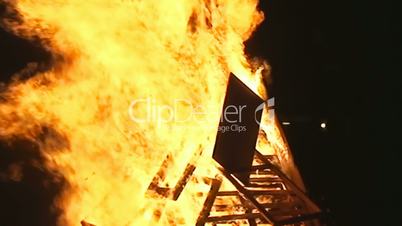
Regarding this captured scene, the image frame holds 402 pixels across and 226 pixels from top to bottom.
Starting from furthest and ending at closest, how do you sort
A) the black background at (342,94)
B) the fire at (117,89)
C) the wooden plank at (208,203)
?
1. the black background at (342,94)
2. the fire at (117,89)
3. the wooden plank at (208,203)

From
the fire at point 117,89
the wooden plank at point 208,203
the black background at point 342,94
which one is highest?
the black background at point 342,94

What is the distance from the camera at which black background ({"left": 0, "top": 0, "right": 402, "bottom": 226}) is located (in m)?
8.43

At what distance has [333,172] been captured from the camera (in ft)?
29.6

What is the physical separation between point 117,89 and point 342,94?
7146mm

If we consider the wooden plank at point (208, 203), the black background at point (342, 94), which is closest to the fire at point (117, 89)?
the wooden plank at point (208, 203)

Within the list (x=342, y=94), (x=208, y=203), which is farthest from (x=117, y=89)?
(x=342, y=94)

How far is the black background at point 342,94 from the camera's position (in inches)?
332

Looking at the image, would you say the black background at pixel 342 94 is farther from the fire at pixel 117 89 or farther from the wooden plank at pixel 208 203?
the wooden plank at pixel 208 203

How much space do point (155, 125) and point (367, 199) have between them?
18.8ft

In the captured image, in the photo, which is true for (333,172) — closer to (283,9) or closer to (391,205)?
(391,205)

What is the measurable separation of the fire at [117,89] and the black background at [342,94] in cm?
400

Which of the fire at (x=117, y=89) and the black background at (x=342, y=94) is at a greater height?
the black background at (x=342, y=94)

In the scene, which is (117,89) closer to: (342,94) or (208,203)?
(208,203)

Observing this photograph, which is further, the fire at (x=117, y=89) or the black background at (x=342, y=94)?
the black background at (x=342, y=94)
